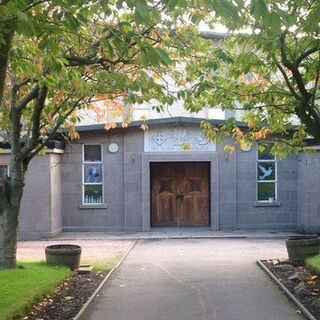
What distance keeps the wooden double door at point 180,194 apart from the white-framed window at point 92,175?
6.73ft

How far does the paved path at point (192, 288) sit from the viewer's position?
9.00 metres

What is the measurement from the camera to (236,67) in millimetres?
11281

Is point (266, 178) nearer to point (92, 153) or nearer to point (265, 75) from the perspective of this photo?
point (92, 153)

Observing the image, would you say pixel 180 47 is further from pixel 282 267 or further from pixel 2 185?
pixel 282 267

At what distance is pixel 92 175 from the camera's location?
21484 millimetres

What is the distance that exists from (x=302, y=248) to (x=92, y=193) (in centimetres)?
1000

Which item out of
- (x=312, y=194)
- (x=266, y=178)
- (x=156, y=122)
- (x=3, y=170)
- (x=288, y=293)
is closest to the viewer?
(x=288, y=293)

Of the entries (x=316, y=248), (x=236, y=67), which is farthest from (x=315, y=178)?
(x=236, y=67)

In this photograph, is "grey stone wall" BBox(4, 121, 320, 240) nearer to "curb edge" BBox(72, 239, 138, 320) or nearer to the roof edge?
the roof edge

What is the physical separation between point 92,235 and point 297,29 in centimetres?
1347

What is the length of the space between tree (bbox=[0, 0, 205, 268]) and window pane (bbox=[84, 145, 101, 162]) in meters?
5.83

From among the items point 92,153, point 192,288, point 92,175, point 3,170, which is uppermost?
point 92,153

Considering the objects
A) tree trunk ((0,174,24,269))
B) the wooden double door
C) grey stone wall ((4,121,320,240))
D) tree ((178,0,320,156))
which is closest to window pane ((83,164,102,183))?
grey stone wall ((4,121,320,240))

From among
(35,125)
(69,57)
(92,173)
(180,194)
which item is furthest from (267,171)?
(69,57)
